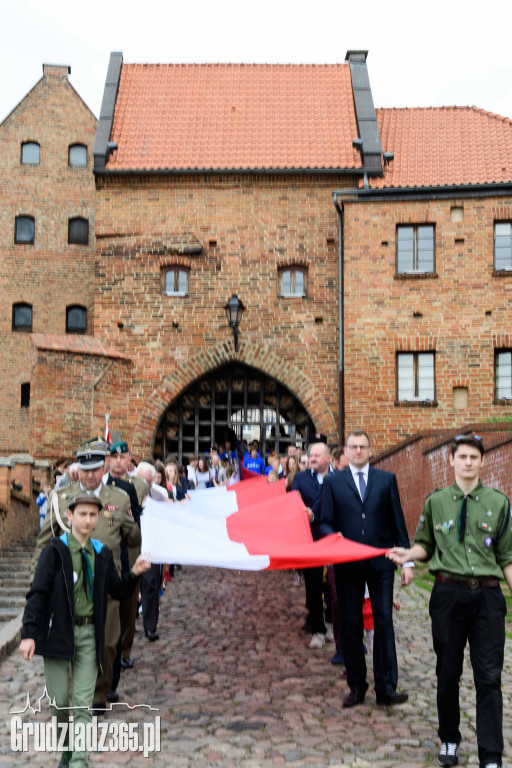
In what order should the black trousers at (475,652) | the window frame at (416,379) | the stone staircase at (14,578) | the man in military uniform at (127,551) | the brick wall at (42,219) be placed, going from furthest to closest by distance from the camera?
1. the brick wall at (42,219)
2. the window frame at (416,379)
3. the stone staircase at (14,578)
4. the man in military uniform at (127,551)
5. the black trousers at (475,652)

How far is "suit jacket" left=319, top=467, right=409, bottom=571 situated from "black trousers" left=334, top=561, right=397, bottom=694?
194mm

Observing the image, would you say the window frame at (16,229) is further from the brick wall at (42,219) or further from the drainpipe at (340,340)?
the drainpipe at (340,340)

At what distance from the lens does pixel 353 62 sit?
2889cm

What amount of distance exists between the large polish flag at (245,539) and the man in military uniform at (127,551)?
A: 46cm

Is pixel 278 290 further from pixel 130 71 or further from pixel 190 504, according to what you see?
pixel 190 504

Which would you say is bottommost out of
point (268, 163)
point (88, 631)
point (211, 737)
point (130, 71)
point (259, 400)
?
point (211, 737)

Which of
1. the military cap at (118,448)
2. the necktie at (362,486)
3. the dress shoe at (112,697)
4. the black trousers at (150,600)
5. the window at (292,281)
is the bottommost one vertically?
the dress shoe at (112,697)

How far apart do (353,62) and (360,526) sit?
23538 millimetres

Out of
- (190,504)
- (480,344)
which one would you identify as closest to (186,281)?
(480,344)

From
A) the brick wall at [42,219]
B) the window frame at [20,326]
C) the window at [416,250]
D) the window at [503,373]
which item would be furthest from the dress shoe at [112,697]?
the window frame at [20,326]

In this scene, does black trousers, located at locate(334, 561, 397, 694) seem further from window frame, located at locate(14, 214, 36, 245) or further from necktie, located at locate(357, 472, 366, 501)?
window frame, located at locate(14, 214, 36, 245)

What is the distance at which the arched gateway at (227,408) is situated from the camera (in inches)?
991

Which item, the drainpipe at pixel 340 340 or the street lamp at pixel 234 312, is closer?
the drainpipe at pixel 340 340

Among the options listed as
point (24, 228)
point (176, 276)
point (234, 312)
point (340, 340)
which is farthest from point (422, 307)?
point (24, 228)
